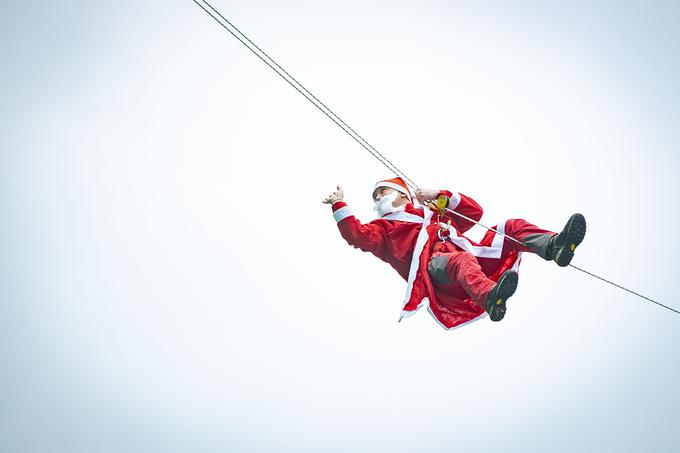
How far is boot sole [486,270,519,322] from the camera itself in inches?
129

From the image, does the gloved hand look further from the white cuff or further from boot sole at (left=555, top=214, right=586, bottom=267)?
boot sole at (left=555, top=214, right=586, bottom=267)

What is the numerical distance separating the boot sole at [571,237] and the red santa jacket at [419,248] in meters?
0.54

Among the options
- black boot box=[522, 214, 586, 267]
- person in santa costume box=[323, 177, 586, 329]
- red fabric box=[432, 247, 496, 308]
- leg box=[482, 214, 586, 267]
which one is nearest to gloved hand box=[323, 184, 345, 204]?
person in santa costume box=[323, 177, 586, 329]

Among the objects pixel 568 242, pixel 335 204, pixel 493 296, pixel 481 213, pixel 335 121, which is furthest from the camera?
pixel 481 213

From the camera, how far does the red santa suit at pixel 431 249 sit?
4.06 meters

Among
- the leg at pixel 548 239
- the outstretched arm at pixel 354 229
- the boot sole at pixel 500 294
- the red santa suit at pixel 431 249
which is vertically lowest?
the boot sole at pixel 500 294

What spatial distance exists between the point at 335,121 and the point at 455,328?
57.1 inches

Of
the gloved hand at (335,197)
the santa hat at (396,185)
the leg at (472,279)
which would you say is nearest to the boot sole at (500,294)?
the leg at (472,279)

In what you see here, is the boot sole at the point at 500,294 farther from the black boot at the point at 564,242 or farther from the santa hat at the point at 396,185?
the santa hat at the point at 396,185

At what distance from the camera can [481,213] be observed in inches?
175

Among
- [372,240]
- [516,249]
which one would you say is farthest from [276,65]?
[516,249]

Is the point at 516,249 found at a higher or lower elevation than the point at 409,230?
lower

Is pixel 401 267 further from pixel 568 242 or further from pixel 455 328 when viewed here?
pixel 568 242

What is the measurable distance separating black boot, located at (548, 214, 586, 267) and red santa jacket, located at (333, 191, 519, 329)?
52 cm
